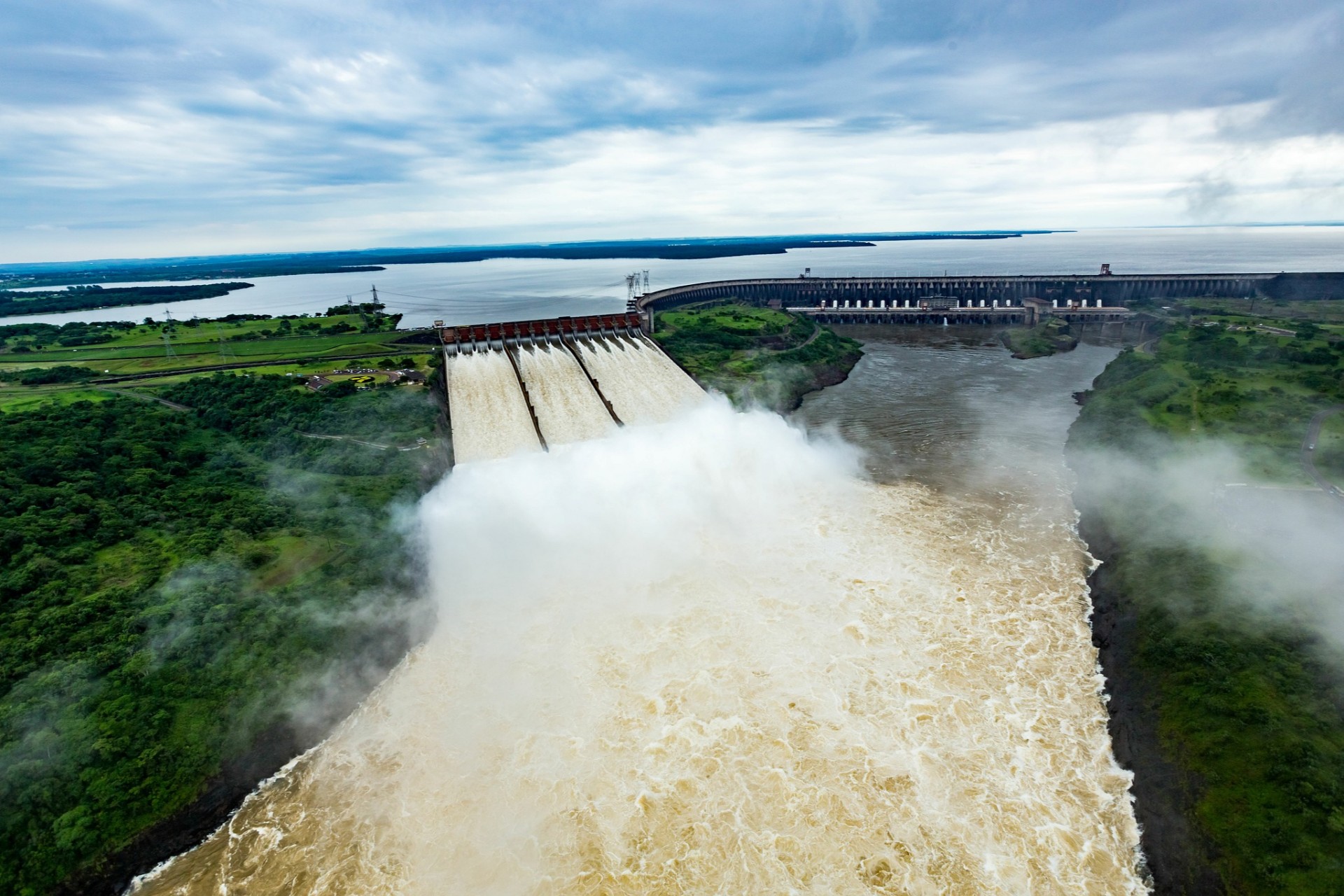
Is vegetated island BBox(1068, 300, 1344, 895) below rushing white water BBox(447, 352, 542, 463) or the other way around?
below

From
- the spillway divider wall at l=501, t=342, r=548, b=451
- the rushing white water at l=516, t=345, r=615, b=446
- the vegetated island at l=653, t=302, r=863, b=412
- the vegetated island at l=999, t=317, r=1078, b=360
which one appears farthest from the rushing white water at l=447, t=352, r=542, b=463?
the vegetated island at l=999, t=317, r=1078, b=360

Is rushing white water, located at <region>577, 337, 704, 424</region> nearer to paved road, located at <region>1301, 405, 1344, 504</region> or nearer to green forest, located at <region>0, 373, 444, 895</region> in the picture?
green forest, located at <region>0, 373, 444, 895</region>

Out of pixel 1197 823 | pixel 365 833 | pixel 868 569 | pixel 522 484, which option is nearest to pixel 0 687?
pixel 365 833

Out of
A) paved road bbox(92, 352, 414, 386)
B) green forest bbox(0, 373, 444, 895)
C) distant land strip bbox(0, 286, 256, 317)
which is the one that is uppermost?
distant land strip bbox(0, 286, 256, 317)

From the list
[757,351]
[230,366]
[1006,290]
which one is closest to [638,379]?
[757,351]

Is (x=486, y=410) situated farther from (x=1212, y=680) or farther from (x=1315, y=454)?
(x=1315, y=454)
